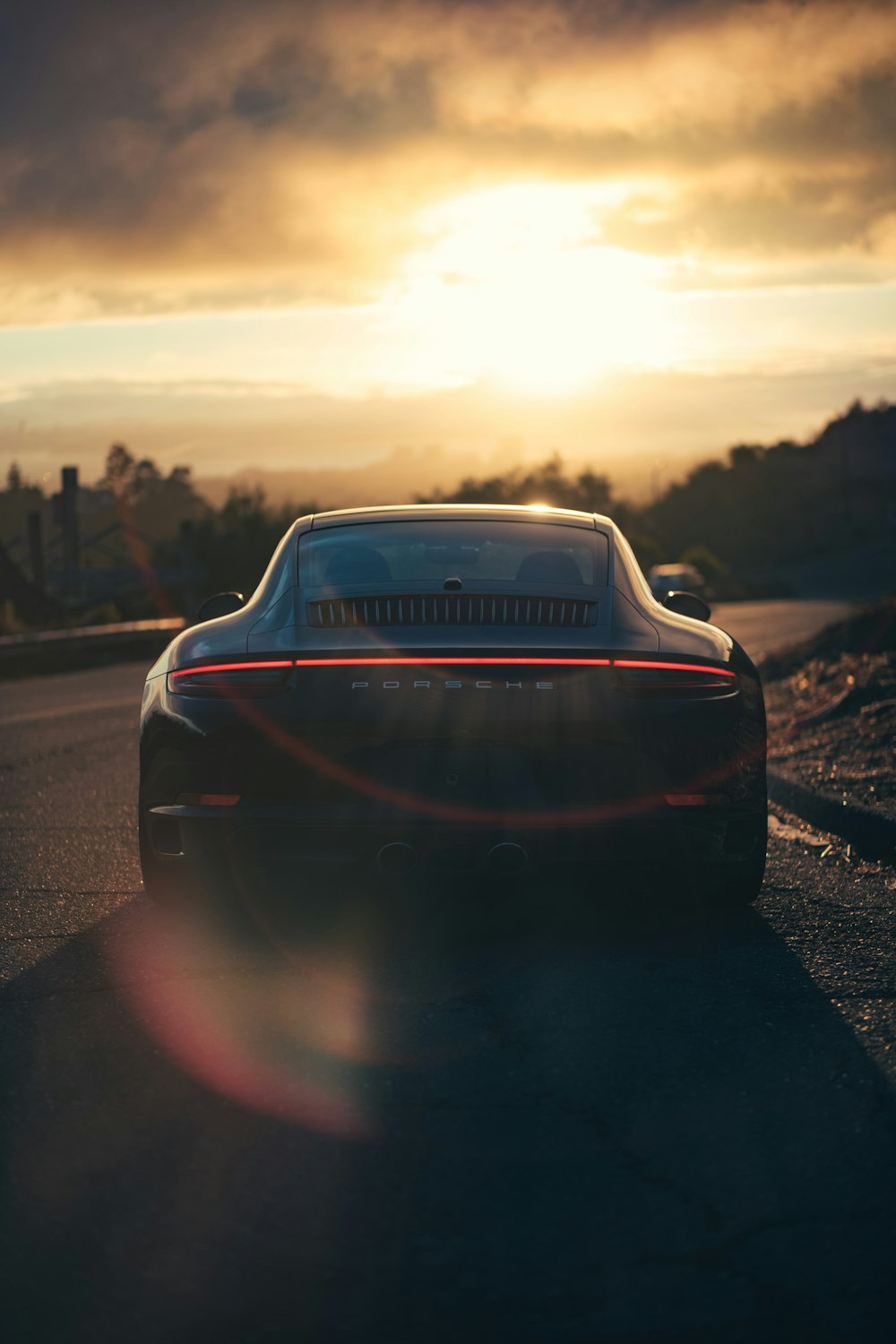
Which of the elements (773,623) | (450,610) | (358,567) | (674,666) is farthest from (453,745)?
(773,623)

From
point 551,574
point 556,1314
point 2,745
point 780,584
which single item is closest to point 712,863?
point 551,574

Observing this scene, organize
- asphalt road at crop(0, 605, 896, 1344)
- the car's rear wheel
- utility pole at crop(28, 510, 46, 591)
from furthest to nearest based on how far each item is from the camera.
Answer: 1. utility pole at crop(28, 510, 46, 591)
2. the car's rear wheel
3. asphalt road at crop(0, 605, 896, 1344)

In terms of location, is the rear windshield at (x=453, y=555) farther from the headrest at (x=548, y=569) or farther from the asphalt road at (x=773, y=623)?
the asphalt road at (x=773, y=623)

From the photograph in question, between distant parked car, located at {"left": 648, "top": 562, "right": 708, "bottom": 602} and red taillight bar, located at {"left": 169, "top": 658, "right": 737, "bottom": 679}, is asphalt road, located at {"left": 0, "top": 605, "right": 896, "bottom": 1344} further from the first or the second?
distant parked car, located at {"left": 648, "top": 562, "right": 708, "bottom": 602}

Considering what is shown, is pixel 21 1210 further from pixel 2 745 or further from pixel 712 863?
pixel 2 745

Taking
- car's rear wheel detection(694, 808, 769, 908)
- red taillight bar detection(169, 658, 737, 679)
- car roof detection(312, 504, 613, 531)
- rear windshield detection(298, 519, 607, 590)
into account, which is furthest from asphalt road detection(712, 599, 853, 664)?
red taillight bar detection(169, 658, 737, 679)

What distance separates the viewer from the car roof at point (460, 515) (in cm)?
621

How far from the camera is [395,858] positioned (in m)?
4.85

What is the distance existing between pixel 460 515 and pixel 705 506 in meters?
154

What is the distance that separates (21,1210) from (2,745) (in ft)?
30.7

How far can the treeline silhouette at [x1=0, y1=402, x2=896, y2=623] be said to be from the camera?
60688 mm

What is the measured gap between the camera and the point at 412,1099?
3623mm

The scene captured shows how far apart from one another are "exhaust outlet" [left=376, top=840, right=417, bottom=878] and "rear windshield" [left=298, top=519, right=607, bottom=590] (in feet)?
3.29

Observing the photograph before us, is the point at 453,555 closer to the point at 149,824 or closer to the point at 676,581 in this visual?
the point at 149,824
